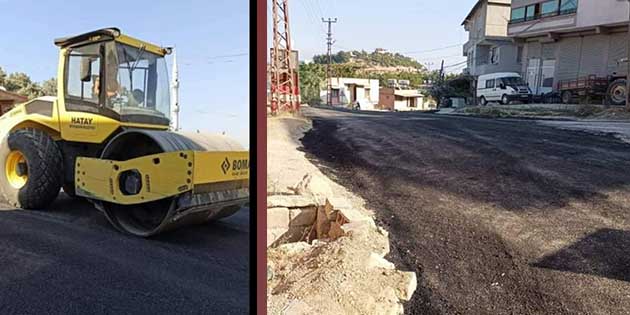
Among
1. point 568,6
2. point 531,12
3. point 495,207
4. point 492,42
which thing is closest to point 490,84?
point 492,42

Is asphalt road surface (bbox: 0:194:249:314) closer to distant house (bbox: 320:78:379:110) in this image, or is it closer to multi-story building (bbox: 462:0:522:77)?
distant house (bbox: 320:78:379:110)

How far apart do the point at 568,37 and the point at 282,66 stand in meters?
1.96

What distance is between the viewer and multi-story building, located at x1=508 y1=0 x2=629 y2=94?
204 centimetres

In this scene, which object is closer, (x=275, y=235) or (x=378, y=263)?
(x=378, y=263)

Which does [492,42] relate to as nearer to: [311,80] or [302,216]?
[311,80]

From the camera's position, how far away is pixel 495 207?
1.58 m

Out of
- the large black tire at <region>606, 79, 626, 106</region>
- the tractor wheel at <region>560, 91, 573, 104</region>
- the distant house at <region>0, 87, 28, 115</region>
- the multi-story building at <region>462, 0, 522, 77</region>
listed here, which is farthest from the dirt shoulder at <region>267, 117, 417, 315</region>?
the tractor wheel at <region>560, 91, 573, 104</region>

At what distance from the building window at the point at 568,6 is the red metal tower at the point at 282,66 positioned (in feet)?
5.93

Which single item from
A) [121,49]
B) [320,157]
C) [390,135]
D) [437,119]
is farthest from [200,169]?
[437,119]

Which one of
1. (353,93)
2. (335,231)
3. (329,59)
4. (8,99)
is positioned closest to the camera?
(8,99)

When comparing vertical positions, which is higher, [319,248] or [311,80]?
[311,80]

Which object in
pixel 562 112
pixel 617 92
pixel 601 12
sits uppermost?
pixel 601 12

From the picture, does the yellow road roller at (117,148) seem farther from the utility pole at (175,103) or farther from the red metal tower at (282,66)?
the red metal tower at (282,66)

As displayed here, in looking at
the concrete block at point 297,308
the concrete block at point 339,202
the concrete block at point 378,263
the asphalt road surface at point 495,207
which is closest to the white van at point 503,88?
the asphalt road surface at point 495,207
